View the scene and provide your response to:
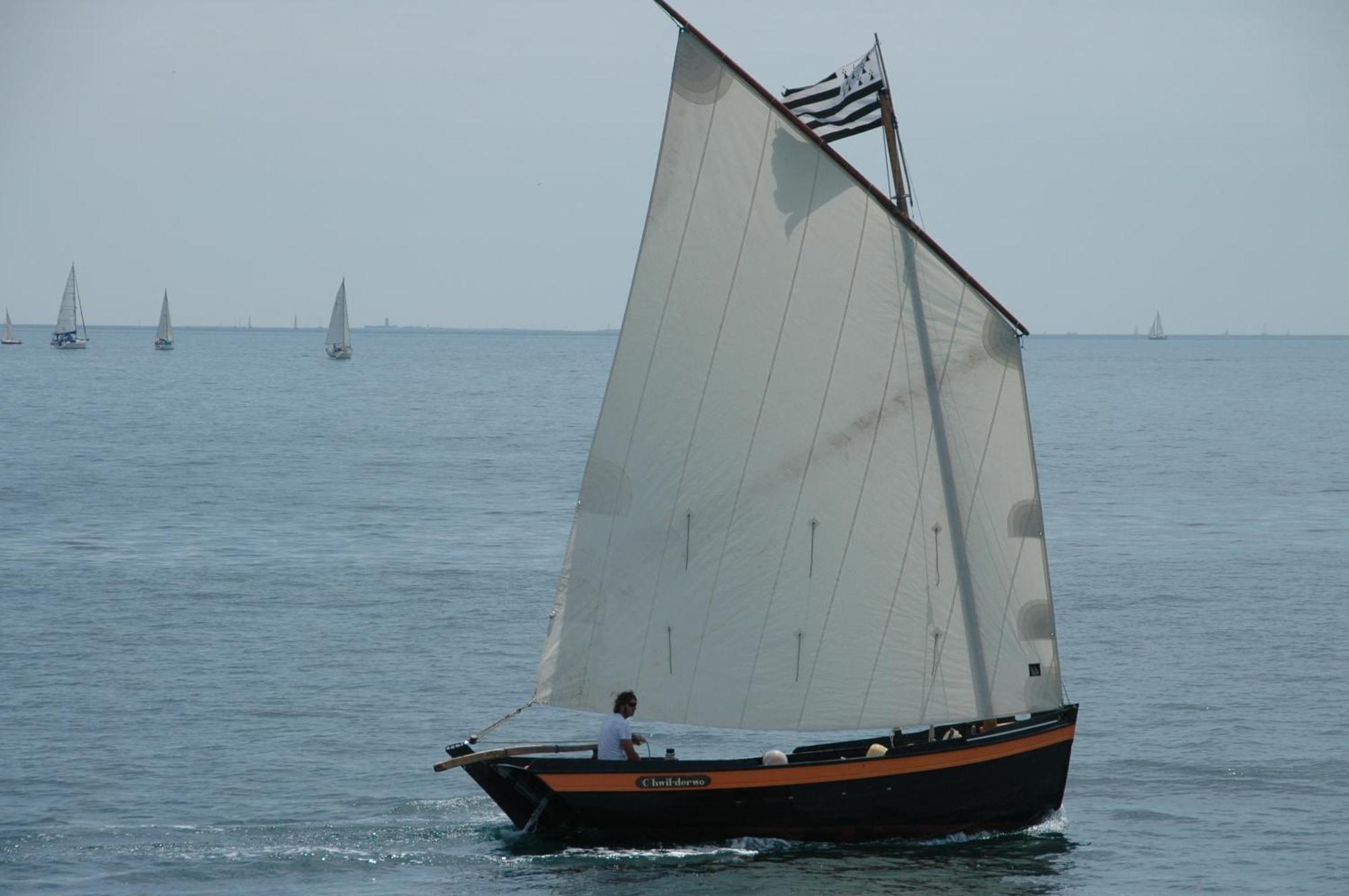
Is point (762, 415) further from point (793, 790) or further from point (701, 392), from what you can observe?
point (793, 790)

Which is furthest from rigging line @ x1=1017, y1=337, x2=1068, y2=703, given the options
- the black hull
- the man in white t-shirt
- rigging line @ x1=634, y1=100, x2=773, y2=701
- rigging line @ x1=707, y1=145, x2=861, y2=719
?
the man in white t-shirt

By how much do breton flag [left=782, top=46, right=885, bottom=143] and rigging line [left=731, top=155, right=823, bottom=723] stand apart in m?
1.38

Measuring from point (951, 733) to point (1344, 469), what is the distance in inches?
3502

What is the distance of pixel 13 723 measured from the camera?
39844mm

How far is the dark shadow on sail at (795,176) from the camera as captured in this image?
2745 cm

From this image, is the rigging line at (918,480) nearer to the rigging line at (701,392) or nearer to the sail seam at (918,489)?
the sail seam at (918,489)

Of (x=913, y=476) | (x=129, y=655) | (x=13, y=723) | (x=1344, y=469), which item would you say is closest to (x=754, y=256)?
Answer: (x=913, y=476)

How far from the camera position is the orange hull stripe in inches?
1134

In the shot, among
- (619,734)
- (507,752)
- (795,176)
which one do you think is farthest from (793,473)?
(507,752)

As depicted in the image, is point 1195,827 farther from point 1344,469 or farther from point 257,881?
point 1344,469

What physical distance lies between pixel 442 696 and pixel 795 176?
825 inches

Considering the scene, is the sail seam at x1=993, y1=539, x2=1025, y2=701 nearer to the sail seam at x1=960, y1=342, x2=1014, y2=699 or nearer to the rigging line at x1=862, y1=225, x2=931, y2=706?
the sail seam at x1=960, y1=342, x2=1014, y2=699

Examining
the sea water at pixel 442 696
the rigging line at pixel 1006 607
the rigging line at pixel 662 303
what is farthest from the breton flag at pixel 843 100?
the sea water at pixel 442 696

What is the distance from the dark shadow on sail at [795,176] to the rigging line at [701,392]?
254 millimetres
